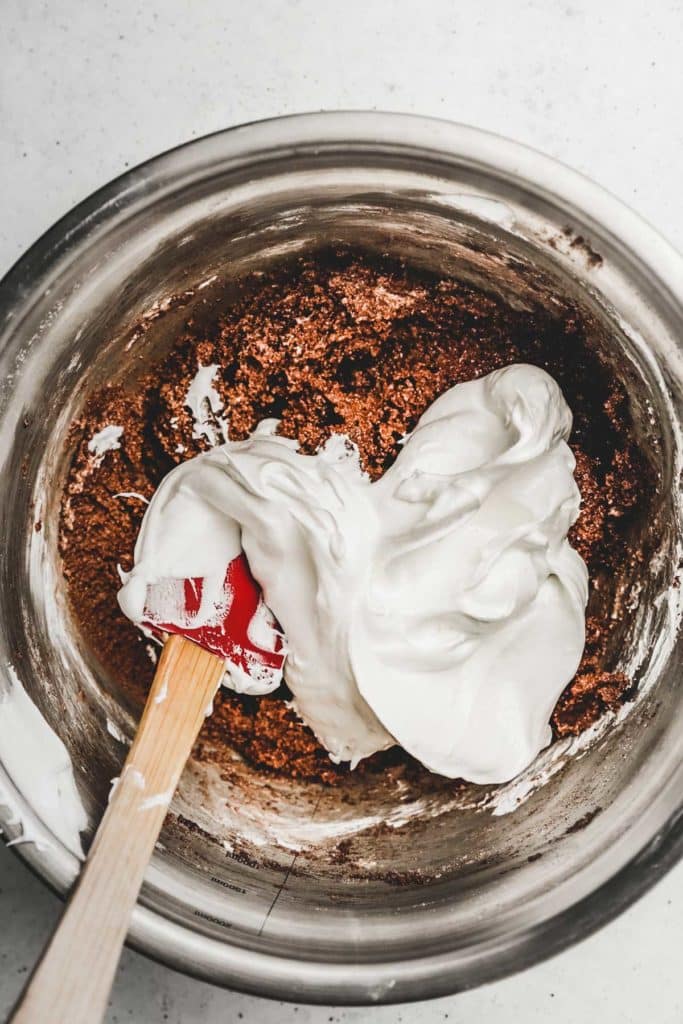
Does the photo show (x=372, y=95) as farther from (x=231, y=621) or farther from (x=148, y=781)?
(x=148, y=781)

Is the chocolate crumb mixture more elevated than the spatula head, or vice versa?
the chocolate crumb mixture

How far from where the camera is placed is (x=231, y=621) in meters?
1.04

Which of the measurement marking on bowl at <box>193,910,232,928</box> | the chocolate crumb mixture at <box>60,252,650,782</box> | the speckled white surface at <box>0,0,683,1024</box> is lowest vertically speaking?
the measurement marking on bowl at <box>193,910,232,928</box>

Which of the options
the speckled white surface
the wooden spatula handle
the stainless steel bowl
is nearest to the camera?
the wooden spatula handle

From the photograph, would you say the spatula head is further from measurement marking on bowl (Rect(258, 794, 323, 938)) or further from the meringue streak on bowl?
measurement marking on bowl (Rect(258, 794, 323, 938))

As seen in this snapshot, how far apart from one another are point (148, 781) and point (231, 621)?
220 millimetres

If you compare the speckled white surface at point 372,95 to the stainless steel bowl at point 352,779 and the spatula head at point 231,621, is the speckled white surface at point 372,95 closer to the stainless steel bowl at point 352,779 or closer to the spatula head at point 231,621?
the stainless steel bowl at point 352,779

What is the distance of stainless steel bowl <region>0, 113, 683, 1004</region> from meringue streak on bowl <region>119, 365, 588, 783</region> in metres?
0.10

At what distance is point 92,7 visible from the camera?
1141 millimetres

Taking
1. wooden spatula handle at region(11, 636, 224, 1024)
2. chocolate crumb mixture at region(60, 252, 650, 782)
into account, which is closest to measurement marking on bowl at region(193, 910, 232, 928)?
wooden spatula handle at region(11, 636, 224, 1024)

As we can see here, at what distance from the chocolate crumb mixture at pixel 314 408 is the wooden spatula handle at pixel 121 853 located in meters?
0.13

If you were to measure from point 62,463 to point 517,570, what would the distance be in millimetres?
595

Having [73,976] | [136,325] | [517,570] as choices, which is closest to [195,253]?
[136,325]

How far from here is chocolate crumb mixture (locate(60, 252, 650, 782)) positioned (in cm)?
109
